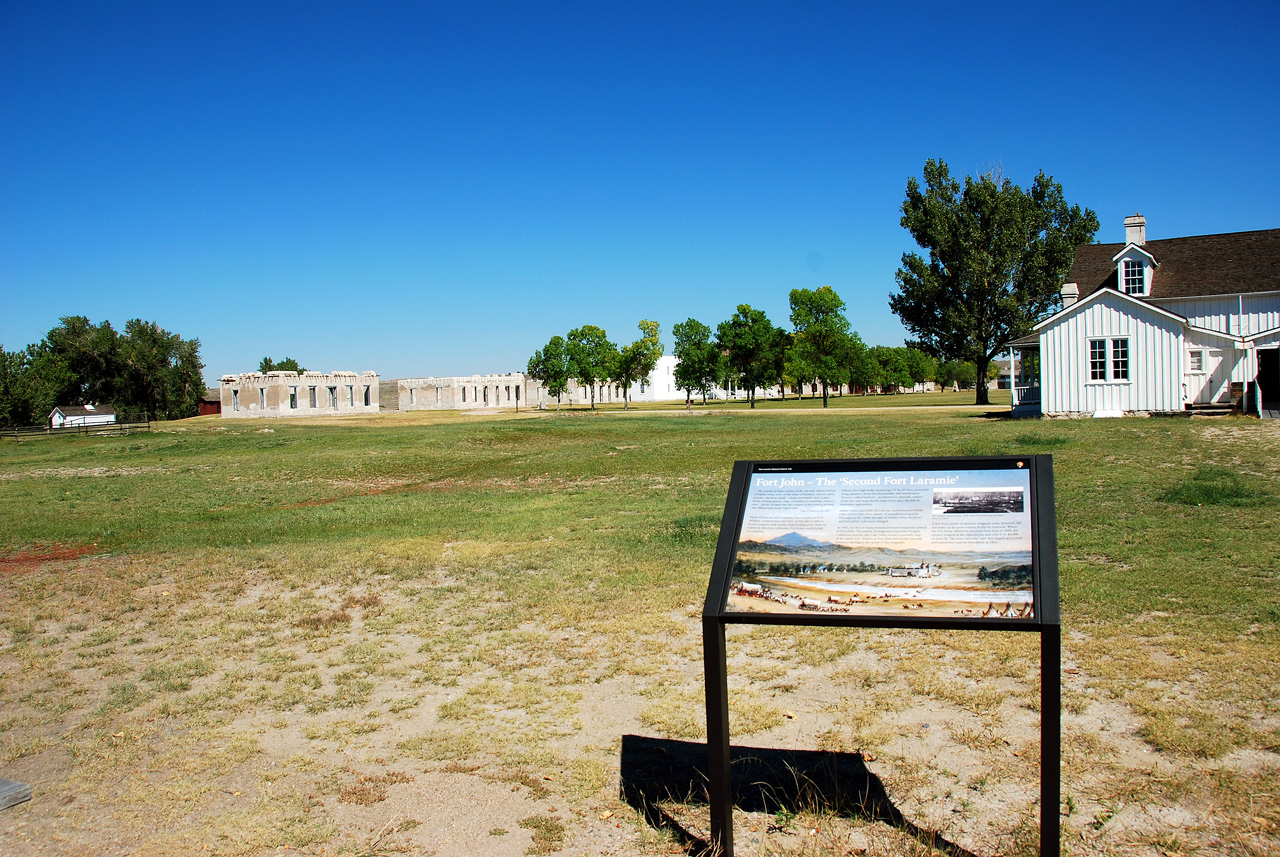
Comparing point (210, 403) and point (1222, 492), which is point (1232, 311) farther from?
A: point (210, 403)

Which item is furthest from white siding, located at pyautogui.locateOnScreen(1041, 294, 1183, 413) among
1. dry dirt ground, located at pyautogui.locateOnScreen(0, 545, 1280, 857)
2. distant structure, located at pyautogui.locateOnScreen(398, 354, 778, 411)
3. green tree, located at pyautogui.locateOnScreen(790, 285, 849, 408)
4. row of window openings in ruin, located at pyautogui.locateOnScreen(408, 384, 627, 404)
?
row of window openings in ruin, located at pyautogui.locateOnScreen(408, 384, 627, 404)

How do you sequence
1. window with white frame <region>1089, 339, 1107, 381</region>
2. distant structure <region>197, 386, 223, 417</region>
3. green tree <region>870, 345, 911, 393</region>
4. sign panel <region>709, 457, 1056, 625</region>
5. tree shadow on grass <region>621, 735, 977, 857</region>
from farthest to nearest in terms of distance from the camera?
green tree <region>870, 345, 911, 393</region> < distant structure <region>197, 386, 223, 417</region> < window with white frame <region>1089, 339, 1107, 381</region> < tree shadow on grass <region>621, 735, 977, 857</region> < sign panel <region>709, 457, 1056, 625</region>

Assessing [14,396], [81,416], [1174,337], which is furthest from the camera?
[81,416]

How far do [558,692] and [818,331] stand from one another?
70.5 meters

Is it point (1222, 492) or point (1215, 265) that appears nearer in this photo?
point (1222, 492)

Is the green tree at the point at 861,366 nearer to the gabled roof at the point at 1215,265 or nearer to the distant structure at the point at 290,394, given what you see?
the gabled roof at the point at 1215,265

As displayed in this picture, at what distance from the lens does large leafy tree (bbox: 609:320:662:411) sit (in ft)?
265

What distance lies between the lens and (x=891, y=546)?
3805 mm

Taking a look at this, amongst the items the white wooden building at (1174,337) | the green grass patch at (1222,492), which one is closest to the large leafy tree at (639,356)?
the white wooden building at (1174,337)

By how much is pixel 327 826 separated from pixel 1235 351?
33552 millimetres

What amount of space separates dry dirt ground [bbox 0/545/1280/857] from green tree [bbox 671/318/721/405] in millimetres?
83004

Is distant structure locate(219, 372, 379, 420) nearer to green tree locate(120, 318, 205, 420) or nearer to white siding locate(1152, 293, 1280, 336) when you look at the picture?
green tree locate(120, 318, 205, 420)

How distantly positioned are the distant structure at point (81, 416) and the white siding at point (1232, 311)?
6102cm

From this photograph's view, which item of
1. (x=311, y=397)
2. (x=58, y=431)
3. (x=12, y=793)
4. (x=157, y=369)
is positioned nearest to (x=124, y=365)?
(x=157, y=369)
